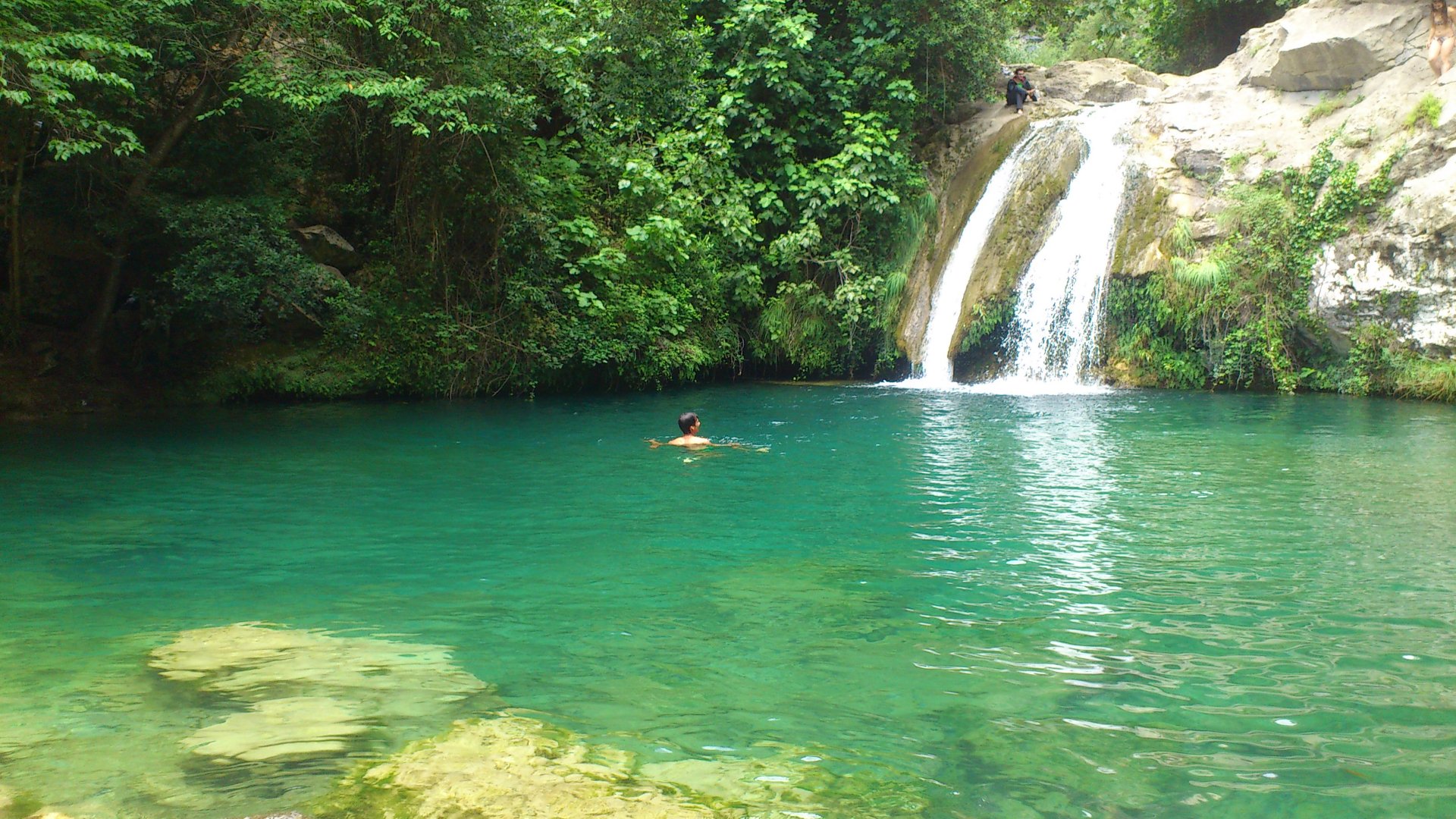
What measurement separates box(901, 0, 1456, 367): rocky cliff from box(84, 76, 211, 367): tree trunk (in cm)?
1174

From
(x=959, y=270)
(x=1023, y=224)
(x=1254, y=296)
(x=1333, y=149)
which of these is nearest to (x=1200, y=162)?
(x=1333, y=149)

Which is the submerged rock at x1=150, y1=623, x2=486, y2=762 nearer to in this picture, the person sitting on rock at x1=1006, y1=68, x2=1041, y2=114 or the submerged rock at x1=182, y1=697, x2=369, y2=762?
the submerged rock at x1=182, y1=697, x2=369, y2=762

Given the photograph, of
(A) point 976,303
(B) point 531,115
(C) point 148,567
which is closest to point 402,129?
(B) point 531,115

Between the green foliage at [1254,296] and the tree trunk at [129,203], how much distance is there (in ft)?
45.3

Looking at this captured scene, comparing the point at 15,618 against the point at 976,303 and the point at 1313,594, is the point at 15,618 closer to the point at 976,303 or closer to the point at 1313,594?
the point at 1313,594

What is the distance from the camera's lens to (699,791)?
3561 millimetres

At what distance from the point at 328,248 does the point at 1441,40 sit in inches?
691

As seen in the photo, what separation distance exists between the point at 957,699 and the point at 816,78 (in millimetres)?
17803

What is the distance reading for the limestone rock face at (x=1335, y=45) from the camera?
17047 millimetres

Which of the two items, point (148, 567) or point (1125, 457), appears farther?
point (1125, 457)

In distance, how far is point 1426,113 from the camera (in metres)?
15.5

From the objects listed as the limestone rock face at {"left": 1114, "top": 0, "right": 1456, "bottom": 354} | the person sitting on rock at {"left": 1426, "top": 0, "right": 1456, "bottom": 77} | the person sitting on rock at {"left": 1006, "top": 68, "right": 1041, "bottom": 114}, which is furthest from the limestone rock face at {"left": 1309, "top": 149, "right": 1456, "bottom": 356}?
the person sitting on rock at {"left": 1006, "top": 68, "right": 1041, "bottom": 114}

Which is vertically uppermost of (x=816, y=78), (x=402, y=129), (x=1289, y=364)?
(x=816, y=78)

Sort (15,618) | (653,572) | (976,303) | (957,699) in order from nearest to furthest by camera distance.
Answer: (957,699) → (15,618) → (653,572) → (976,303)
